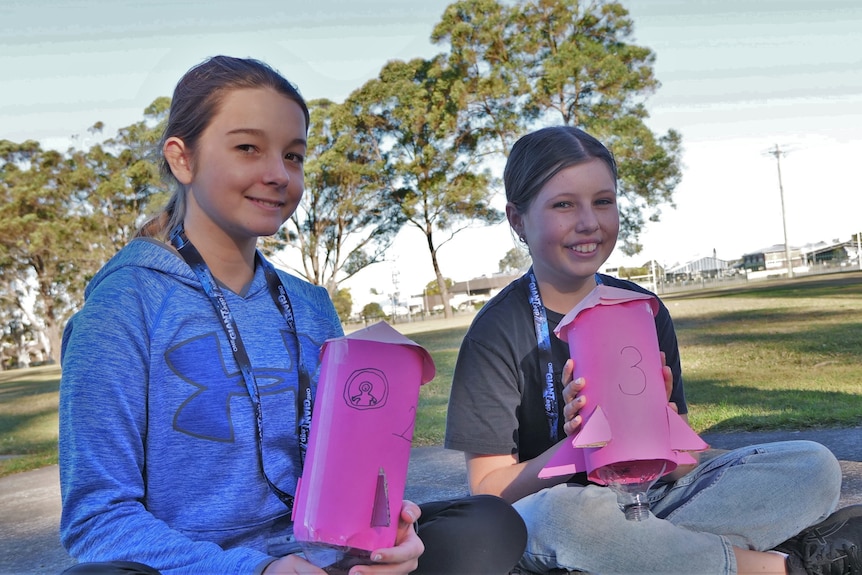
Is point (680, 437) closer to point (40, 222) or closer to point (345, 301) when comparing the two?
point (40, 222)

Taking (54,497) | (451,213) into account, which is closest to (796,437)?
(54,497)

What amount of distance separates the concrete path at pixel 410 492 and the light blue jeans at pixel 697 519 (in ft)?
2.63

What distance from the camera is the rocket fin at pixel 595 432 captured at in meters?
1.72

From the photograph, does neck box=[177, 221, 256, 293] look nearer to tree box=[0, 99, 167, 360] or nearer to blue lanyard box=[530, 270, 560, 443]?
blue lanyard box=[530, 270, 560, 443]

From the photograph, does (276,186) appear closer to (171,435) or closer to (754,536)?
(171,435)

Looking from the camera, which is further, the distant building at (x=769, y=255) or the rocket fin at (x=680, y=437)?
the distant building at (x=769, y=255)

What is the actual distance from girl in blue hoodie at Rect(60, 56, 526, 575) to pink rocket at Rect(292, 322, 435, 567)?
0.07 metres

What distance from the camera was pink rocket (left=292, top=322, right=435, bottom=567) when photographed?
4.86 ft

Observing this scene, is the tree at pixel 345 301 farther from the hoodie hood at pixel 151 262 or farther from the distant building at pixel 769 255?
the hoodie hood at pixel 151 262

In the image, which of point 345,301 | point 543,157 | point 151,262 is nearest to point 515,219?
point 543,157

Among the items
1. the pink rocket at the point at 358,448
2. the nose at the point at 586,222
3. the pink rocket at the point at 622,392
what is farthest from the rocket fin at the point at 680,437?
the nose at the point at 586,222

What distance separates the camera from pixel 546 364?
8.04 ft

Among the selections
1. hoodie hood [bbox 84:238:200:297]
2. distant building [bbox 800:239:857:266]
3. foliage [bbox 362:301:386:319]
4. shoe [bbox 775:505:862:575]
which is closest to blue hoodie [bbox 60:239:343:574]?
hoodie hood [bbox 84:238:200:297]

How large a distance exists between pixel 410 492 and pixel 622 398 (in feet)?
8.20
